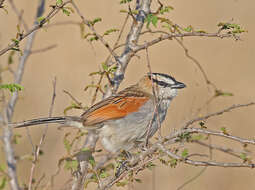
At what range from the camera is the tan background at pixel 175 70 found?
8.52m

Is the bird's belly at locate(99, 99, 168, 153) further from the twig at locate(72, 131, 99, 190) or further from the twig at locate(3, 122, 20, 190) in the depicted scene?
the twig at locate(3, 122, 20, 190)

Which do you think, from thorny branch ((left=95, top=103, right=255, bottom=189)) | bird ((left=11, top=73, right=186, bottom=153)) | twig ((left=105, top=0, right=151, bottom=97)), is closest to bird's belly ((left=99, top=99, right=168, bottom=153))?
bird ((left=11, top=73, right=186, bottom=153))

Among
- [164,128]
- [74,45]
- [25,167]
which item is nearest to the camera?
[25,167]

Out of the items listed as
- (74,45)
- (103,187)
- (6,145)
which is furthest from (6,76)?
(103,187)

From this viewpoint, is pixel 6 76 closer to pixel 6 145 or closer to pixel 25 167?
pixel 25 167

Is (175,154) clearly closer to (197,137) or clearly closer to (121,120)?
(197,137)

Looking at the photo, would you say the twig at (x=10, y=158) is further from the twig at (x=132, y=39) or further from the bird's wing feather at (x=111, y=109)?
the bird's wing feather at (x=111, y=109)

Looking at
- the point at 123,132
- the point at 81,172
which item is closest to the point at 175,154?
the point at 81,172

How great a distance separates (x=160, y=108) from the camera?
17.0ft

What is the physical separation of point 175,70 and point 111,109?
655 centimetres

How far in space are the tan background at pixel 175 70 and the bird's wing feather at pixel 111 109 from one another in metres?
2.96

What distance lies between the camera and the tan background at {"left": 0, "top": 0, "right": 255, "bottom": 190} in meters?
8.52

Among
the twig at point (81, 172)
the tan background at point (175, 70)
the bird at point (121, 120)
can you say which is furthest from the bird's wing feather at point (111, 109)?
the tan background at point (175, 70)

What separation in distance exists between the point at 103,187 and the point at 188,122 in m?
0.82
